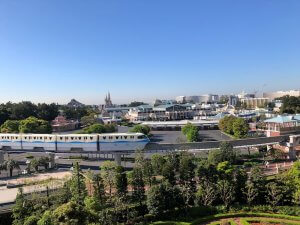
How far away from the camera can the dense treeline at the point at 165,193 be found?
866 inches

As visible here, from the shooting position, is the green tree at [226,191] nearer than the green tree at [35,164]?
Yes

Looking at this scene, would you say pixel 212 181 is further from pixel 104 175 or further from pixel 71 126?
pixel 71 126

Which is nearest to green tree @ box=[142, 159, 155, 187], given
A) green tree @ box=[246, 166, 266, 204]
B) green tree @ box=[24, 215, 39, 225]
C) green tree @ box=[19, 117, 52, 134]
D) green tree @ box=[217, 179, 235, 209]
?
green tree @ box=[217, 179, 235, 209]

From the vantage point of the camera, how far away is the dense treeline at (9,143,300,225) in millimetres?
22000

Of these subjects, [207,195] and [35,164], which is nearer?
[207,195]

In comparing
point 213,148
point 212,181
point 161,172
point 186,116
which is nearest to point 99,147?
point 161,172

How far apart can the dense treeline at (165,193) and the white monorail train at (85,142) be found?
31.2ft

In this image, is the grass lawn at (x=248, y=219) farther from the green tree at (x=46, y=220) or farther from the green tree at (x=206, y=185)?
the green tree at (x=46, y=220)

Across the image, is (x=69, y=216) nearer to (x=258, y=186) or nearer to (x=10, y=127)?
(x=258, y=186)

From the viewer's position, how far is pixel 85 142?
39625 mm

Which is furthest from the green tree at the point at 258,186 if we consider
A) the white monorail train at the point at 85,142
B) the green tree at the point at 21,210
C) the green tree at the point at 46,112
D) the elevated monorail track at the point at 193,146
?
the green tree at the point at 46,112

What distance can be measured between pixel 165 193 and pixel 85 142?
18.7 metres

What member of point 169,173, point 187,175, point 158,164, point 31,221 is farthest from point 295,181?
point 31,221

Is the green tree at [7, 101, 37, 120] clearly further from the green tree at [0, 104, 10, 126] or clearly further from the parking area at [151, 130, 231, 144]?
the parking area at [151, 130, 231, 144]
